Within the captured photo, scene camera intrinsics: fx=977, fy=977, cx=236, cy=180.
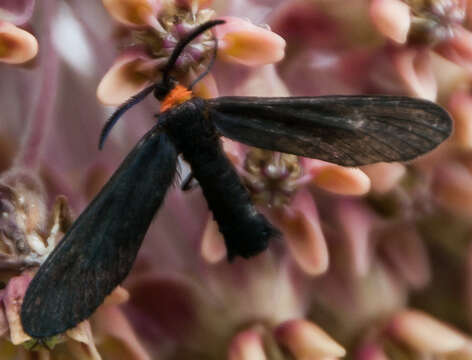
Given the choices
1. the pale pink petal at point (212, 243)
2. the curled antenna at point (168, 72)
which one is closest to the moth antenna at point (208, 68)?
the curled antenna at point (168, 72)

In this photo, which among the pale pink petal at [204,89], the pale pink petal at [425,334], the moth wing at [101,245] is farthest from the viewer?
the pale pink petal at [425,334]

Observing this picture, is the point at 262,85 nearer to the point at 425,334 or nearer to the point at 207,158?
the point at 207,158

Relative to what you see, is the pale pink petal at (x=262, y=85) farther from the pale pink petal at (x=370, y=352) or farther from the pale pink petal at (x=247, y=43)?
the pale pink petal at (x=370, y=352)

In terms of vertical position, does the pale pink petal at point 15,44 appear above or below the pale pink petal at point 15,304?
above

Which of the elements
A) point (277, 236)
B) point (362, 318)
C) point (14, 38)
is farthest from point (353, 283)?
point (14, 38)

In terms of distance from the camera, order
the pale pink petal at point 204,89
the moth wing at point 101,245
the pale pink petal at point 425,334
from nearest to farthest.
A: the moth wing at point 101,245
the pale pink petal at point 204,89
the pale pink petal at point 425,334

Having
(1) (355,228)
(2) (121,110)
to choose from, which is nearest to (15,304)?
(2) (121,110)

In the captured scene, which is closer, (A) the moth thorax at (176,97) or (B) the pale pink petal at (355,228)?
(A) the moth thorax at (176,97)
